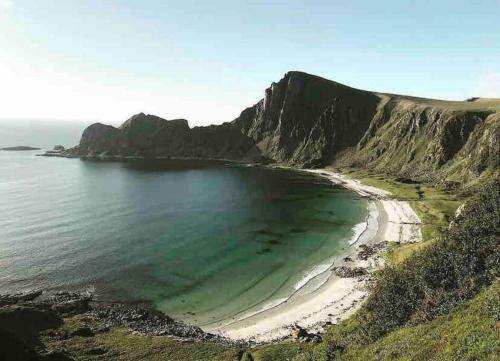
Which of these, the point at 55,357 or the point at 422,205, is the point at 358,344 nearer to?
the point at 55,357

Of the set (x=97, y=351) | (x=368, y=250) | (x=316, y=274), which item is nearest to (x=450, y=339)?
(x=97, y=351)

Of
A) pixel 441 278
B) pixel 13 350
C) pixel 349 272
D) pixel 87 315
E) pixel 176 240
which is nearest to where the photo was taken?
pixel 13 350

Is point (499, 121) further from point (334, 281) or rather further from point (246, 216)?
point (334, 281)

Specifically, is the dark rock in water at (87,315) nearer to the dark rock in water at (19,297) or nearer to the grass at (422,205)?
the dark rock in water at (19,297)

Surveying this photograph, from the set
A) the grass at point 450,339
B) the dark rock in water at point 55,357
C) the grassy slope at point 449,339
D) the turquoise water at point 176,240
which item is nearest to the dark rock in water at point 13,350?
the dark rock in water at point 55,357

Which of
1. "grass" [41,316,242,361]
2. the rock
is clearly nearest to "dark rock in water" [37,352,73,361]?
"grass" [41,316,242,361]
